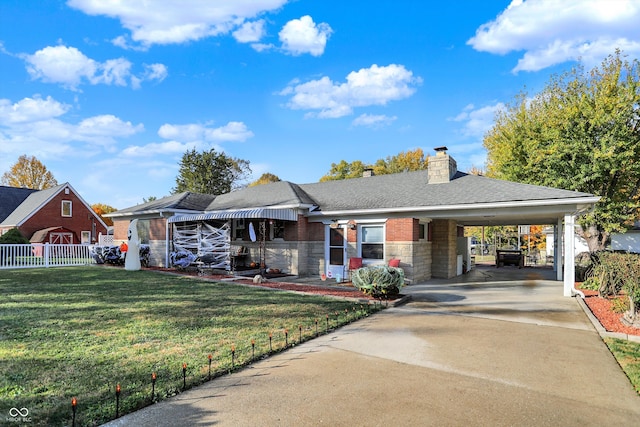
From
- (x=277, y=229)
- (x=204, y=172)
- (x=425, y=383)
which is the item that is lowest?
(x=425, y=383)

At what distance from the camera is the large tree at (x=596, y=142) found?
678 inches

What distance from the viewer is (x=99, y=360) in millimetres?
4992

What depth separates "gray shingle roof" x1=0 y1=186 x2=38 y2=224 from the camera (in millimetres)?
34916

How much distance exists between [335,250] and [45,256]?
17.0m

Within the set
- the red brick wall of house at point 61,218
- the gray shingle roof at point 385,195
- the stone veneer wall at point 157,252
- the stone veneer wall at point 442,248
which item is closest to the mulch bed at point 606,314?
the gray shingle roof at point 385,195

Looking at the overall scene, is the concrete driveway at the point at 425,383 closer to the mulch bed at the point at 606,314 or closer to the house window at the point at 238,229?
the mulch bed at the point at 606,314

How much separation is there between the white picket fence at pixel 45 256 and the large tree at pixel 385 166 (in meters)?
30.8

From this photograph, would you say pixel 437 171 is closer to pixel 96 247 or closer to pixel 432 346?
pixel 432 346

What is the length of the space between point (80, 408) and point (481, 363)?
520cm

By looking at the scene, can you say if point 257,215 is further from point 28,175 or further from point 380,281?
point 28,175

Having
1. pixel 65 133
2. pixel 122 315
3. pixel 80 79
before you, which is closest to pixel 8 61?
pixel 80 79

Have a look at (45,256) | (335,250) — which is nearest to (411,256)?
(335,250)

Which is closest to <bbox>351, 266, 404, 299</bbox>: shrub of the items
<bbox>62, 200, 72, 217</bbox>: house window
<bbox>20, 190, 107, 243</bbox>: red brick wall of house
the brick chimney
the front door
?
the front door

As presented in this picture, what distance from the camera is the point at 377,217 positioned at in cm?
1461
